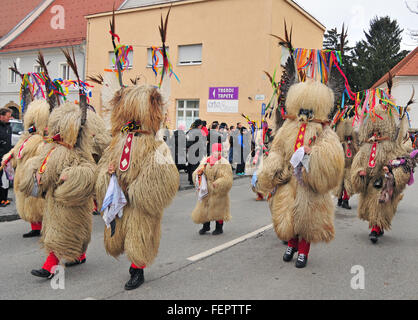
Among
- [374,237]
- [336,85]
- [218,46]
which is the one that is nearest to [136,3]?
[218,46]

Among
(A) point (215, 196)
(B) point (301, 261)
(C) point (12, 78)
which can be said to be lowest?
(B) point (301, 261)

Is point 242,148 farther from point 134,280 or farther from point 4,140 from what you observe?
point 134,280

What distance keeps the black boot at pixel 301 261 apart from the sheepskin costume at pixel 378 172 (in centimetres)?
173

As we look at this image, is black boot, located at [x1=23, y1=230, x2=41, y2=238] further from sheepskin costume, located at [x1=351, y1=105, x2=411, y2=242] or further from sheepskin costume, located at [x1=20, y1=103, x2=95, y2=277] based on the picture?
sheepskin costume, located at [x1=351, y1=105, x2=411, y2=242]

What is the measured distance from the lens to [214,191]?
584 cm

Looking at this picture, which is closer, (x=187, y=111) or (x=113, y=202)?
(x=113, y=202)

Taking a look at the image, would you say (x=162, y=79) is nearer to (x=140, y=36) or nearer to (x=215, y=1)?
(x=215, y=1)

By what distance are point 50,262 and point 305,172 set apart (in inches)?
112

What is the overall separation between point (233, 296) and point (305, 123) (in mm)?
2114

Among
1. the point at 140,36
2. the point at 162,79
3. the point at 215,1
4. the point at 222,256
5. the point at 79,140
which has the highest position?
the point at 215,1

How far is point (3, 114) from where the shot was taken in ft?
23.5

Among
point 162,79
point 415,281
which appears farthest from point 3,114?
point 415,281

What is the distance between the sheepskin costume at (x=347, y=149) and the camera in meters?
8.36

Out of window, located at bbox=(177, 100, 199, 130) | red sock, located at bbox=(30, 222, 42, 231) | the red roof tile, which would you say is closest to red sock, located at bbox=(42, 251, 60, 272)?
red sock, located at bbox=(30, 222, 42, 231)
